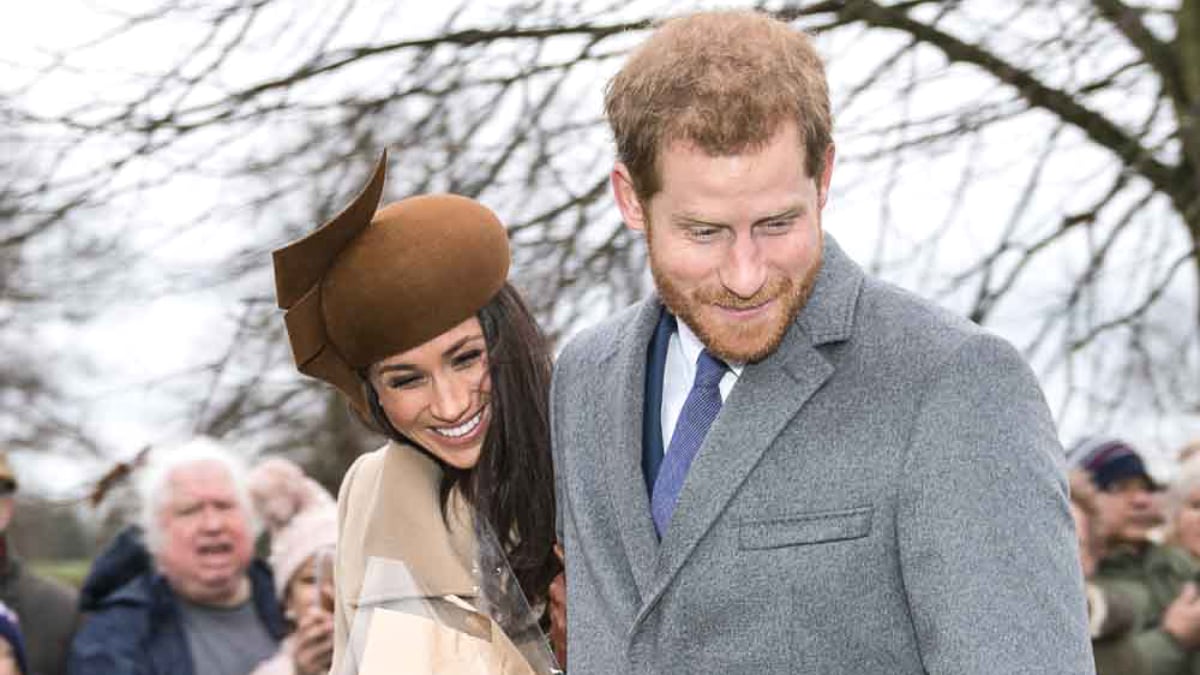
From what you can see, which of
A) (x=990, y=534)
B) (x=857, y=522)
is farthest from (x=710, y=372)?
(x=990, y=534)

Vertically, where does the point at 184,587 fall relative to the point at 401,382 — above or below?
below

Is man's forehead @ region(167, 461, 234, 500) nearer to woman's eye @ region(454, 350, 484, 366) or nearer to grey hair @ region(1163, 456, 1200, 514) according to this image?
woman's eye @ region(454, 350, 484, 366)

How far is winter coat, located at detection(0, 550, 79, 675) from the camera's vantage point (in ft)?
13.9

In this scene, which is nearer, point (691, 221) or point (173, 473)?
point (691, 221)

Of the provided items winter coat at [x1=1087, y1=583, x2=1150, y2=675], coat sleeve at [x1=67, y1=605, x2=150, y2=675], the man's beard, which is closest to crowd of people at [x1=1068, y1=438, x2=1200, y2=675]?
winter coat at [x1=1087, y1=583, x2=1150, y2=675]

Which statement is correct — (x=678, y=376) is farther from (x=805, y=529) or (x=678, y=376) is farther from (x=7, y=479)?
(x=7, y=479)

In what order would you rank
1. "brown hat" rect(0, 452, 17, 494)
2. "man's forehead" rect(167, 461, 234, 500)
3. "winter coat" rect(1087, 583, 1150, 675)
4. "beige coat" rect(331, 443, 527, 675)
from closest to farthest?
"beige coat" rect(331, 443, 527, 675) → "brown hat" rect(0, 452, 17, 494) → "man's forehead" rect(167, 461, 234, 500) → "winter coat" rect(1087, 583, 1150, 675)

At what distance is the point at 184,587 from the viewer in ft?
14.4

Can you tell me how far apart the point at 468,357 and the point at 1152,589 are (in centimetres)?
259

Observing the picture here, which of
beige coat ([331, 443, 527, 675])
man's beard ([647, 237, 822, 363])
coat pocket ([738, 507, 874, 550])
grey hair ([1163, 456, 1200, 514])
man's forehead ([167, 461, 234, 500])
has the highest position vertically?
man's beard ([647, 237, 822, 363])

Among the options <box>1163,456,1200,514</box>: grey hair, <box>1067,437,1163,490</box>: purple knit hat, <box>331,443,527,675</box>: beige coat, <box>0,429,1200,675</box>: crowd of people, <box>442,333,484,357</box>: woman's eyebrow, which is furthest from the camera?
<box>1067,437,1163,490</box>: purple knit hat

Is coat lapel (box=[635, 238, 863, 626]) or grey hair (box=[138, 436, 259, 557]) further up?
coat lapel (box=[635, 238, 863, 626])

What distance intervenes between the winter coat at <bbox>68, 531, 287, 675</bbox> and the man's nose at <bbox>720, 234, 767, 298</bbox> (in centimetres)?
259

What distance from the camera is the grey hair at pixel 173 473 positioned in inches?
177
